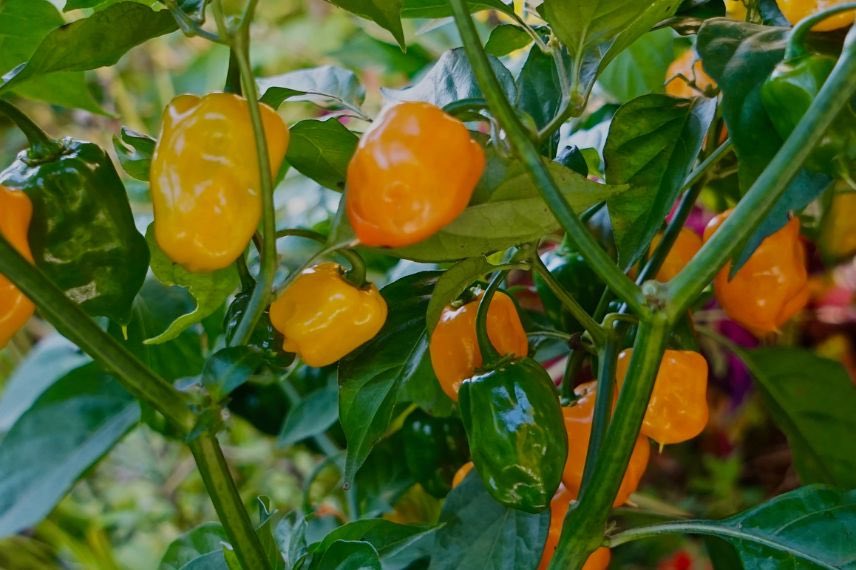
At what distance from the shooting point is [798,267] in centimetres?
62

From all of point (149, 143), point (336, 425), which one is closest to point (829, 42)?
point (149, 143)

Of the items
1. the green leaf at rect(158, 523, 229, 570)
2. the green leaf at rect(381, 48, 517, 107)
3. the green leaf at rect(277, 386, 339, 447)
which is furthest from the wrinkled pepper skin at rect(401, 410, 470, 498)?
the green leaf at rect(381, 48, 517, 107)

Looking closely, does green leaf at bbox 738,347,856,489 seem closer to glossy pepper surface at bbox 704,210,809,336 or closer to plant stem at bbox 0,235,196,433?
glossy pepper surface at bbox 704,210,809,336

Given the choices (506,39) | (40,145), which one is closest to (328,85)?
(506,39)

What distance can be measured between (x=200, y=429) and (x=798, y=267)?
0.44 meters

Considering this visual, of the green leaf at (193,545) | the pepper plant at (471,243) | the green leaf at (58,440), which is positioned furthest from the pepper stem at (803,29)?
the green leaf at (58,440)

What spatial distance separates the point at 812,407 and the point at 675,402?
22 cm

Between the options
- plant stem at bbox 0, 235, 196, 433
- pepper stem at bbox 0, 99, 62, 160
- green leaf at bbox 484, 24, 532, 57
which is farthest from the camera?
green leaf at bbox 484, 24, 532, 57

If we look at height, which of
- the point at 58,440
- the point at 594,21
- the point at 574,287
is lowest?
the point at 58,440

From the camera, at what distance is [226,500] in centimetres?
42

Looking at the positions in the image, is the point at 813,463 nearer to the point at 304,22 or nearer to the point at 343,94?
the point at 343,94

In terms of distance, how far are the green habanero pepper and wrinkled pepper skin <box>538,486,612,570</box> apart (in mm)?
290

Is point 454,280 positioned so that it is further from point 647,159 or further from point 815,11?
point 815,11

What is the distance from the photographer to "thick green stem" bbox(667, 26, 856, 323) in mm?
372
